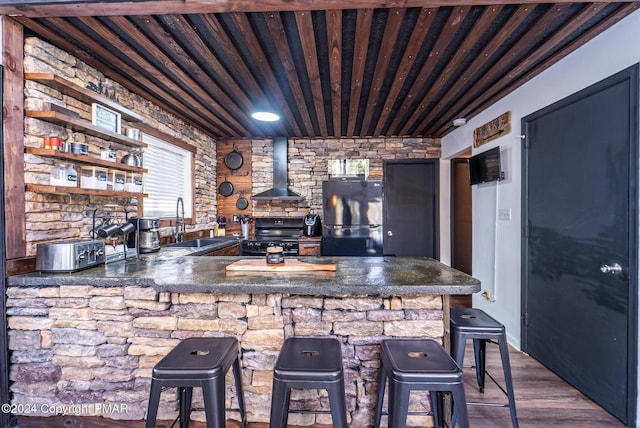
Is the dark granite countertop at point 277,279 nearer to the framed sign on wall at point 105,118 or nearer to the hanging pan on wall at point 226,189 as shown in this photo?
the framed sign on wall at point 105,118

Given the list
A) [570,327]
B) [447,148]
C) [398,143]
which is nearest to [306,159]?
[398,143]

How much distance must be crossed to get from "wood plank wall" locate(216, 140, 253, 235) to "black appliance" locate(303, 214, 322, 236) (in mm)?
971

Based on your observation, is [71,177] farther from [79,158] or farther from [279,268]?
[279,268]

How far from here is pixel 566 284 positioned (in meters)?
2.23

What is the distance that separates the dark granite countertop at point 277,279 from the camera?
1.52m

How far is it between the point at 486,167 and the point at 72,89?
372cm

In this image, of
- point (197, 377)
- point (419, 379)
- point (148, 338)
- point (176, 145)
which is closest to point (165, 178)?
point (176, 145)

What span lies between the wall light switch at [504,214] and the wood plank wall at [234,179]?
3454mm

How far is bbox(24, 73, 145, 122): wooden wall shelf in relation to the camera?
1.89 m

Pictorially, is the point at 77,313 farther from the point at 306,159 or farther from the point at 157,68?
the point at 306,159

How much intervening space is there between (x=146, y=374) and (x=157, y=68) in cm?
223

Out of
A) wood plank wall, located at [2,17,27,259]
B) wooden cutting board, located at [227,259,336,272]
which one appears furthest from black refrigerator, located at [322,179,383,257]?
wood plank wall, located at [2,17,27,259]

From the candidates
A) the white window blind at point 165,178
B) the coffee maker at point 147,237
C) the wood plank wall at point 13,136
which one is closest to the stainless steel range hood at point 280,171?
the white window blind at point 165,178

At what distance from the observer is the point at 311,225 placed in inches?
176
